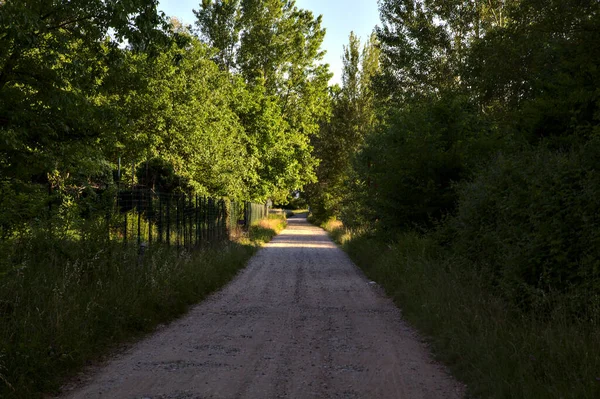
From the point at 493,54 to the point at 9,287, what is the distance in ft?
57.2

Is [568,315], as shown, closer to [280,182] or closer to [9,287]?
[9,287]

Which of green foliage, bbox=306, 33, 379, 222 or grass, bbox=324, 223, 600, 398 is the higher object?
green foliage, bbox=306, 33, 379, 222

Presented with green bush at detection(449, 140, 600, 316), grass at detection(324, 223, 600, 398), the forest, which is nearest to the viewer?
grass at detection(324, 223, 600, 398)

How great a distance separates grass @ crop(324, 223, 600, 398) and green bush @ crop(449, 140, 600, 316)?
1.13ft

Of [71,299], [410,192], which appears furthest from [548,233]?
[410,192]

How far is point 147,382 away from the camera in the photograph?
6.04 meters

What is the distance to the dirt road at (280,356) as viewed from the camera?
5.85 meters

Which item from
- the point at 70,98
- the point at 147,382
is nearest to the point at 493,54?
the point at 70,98

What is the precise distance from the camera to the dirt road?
585cm

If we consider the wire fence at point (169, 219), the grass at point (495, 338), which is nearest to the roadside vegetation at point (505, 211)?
the grass at point (495, 338)

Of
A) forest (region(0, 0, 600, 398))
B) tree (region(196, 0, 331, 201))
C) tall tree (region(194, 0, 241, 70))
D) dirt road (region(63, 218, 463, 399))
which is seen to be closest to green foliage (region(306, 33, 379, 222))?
tree (region(196, 0, 331, 201))

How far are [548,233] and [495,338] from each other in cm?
200

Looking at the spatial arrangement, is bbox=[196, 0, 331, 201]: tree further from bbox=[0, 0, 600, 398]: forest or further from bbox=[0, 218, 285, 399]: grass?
A: bbox=[0, 218, 285, 399]: grass

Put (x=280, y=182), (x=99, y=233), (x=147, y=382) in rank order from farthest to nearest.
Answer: (x=280, y=182) < (x=99, y=233) < (x=147, y=382)
